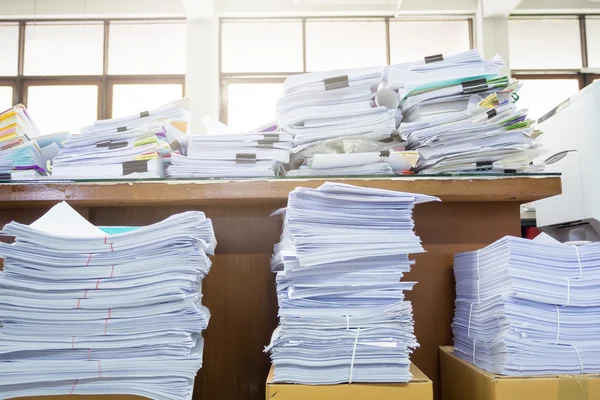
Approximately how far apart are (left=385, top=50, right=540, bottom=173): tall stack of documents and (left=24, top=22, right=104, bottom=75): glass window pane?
516 centimetres

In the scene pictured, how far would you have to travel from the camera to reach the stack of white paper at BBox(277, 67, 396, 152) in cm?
138

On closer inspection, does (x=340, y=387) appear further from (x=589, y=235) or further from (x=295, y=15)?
(x=295, y=15)

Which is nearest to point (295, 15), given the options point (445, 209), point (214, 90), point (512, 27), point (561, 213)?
point (214, 90)

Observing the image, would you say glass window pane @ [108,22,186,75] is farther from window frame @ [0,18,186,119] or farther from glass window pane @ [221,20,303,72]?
glass window pane @ [221,20,303,72]

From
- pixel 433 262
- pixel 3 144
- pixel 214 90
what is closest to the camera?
pixel 433 262

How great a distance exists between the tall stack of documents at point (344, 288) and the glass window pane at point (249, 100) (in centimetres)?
471

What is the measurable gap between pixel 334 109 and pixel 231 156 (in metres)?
0.32

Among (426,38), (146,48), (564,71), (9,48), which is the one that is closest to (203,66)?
(146,48)

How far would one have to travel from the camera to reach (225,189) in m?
1.23

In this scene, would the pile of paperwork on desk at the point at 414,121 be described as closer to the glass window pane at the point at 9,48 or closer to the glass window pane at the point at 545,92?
the glass window pane at the point at 545,92

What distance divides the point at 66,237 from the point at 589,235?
68.3 inches

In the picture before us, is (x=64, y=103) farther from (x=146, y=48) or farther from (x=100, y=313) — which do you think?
(x=100, y=313)

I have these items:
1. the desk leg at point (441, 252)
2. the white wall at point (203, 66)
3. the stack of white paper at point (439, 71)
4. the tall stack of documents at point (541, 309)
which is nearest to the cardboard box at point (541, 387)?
the tall stack of documents at point (541, 309)

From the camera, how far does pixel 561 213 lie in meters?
1.98
